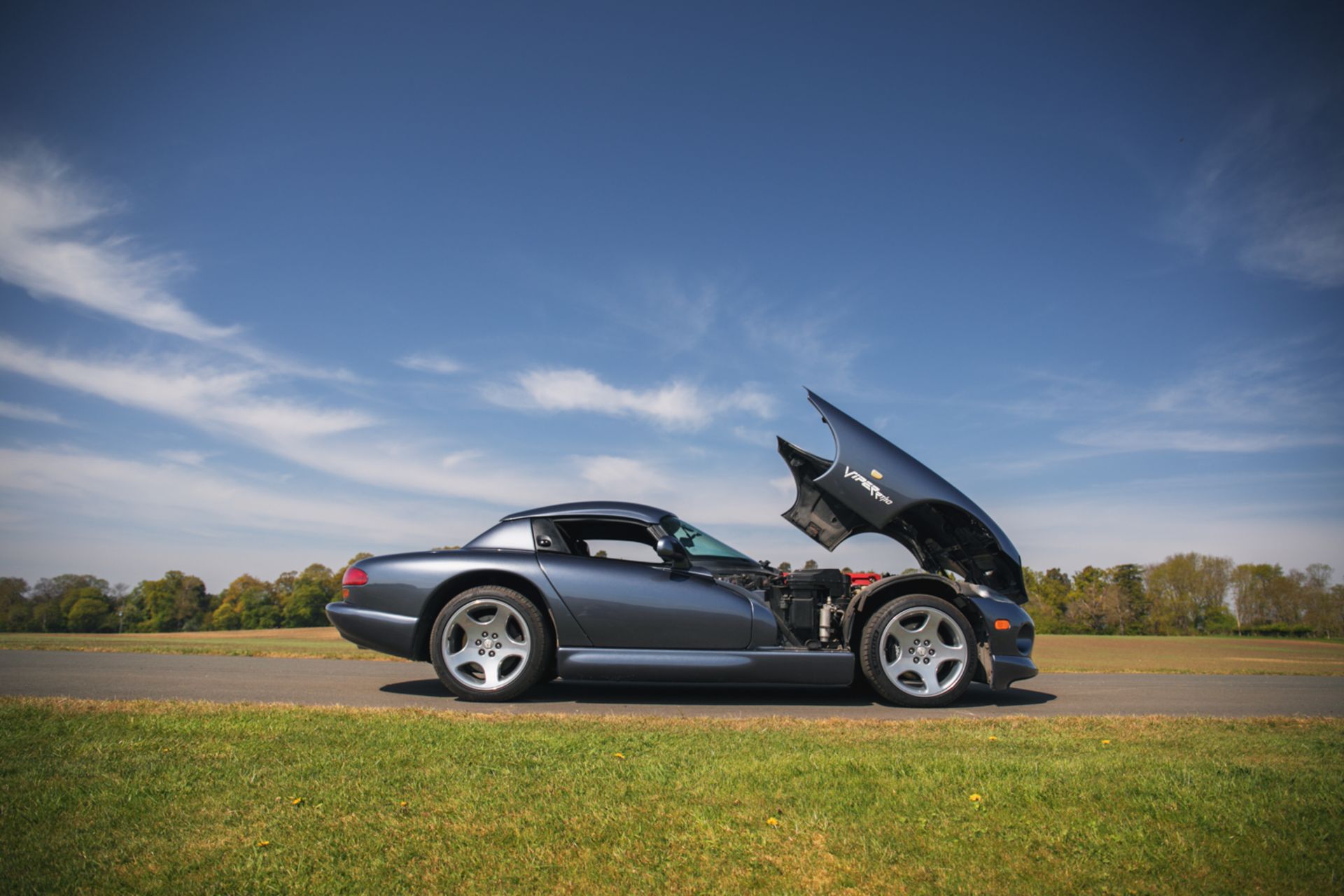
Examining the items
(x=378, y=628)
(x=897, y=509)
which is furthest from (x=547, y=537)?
(x=897, y=509)

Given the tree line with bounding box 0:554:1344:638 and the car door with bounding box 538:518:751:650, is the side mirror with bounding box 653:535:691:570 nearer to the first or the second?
the car door with bounding box 538:518:751:650

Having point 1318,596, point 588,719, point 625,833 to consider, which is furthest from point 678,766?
point 1318,596

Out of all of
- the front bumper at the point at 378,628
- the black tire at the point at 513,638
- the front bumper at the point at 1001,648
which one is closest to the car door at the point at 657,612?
the black tire at the point at 513,638

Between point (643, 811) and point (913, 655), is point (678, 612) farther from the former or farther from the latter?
point (643, 811)

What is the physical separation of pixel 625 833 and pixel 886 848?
81 centimetres

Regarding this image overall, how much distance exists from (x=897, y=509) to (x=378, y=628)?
4.39 metres

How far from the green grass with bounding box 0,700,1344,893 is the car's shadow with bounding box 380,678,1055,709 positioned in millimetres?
1764

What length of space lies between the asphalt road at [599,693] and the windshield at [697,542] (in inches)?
45.6

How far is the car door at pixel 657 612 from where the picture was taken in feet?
19.2

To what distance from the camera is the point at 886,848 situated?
232 cm

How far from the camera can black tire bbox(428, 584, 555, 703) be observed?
19.1 ft

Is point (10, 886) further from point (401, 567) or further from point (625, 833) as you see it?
point (401, 567)

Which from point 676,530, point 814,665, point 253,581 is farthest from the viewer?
point 253,581

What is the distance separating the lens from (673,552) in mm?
5883
